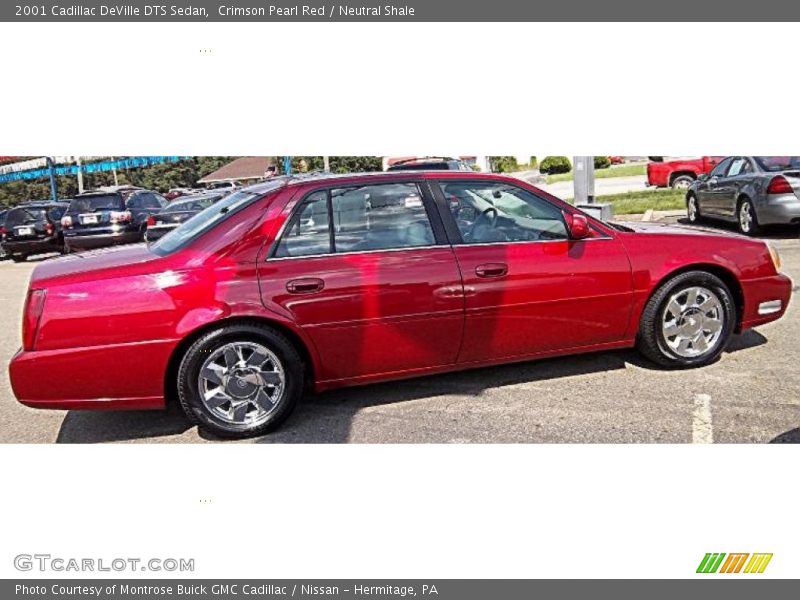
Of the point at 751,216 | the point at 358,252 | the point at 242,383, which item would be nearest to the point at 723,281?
the point at 358,252

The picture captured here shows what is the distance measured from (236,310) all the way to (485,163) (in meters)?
4.59

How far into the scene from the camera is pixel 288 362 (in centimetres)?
367

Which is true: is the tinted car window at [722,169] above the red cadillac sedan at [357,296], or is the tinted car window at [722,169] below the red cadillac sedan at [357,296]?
above

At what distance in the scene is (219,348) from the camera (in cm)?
357

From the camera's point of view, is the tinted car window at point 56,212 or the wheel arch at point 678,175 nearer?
the tinted car window at point 56,212

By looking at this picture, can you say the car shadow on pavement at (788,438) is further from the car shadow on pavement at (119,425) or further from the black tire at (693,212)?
the black tire at (693,212)

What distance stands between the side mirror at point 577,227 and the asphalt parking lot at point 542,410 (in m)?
0.99

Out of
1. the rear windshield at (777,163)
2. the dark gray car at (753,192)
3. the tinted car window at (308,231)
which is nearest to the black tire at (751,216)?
the dark gray car at (753,192)

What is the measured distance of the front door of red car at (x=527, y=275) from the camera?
12.9ft

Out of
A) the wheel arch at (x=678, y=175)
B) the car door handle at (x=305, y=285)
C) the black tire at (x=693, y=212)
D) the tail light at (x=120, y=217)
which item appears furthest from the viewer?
the wheel arch at (x=678, y=175)

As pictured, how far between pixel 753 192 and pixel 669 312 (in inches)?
241

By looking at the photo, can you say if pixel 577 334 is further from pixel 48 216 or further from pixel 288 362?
pixel 48 216

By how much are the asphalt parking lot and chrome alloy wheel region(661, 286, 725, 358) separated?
0.17 m

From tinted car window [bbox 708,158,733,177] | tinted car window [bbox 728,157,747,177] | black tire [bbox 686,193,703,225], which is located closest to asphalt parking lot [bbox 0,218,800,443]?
tinted car window [bbox 728,157,747,177]
